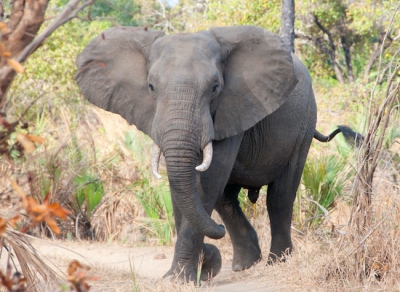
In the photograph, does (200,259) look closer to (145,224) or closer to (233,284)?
(233,284)

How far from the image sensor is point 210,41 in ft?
19.5

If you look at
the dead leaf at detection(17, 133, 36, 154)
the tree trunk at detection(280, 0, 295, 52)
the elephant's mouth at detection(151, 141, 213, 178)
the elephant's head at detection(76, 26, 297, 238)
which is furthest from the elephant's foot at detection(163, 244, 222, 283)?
the tree trunk at detection(280, 0, 295, 52)

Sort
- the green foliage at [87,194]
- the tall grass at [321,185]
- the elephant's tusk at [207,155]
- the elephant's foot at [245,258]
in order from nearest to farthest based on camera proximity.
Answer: the elephant's tusk at [207,155], the elephant's foot at [245,258], the tall grass at [321,185], the green foliage at [87,194]

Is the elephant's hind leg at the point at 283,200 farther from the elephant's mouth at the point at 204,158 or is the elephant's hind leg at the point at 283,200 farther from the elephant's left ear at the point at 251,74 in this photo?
the elephant's mouth at the point at 204,158

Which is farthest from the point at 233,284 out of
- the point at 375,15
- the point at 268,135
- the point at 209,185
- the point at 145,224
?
the point at 375,15

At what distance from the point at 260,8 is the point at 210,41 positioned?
11.9 m

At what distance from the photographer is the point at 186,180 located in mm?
5273

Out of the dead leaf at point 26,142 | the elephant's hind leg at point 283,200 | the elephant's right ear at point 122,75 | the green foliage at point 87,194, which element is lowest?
the green foliage at point 87,194

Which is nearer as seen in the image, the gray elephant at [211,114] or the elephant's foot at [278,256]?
the gray elephant at [211,114]

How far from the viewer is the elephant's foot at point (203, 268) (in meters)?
5.72

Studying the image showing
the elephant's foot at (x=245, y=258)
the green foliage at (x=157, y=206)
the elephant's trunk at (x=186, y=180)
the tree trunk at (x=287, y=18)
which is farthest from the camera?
the tree trunk at (x=287, y=18)

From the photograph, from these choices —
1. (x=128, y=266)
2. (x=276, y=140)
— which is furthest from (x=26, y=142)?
(x=128, y=266)

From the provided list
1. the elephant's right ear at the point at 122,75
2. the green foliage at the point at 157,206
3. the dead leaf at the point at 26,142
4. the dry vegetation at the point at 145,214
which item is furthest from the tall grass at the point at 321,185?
the dead leaf at the point at 26,142

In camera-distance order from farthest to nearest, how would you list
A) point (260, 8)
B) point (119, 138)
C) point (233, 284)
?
1. point (260, 8)
2. point (119, 138)
3. point (233, 284)
